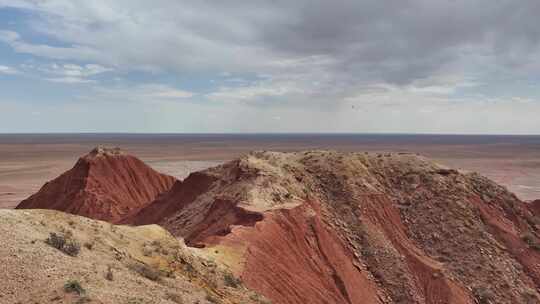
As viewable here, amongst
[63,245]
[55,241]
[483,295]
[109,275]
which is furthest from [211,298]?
[483,295]

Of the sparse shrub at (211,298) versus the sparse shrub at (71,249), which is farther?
the sparse shrub at (211,298)

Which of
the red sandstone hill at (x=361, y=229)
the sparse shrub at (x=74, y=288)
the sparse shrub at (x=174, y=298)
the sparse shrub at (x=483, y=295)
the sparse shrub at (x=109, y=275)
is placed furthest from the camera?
the sparse shrub at (x=483, y=295)

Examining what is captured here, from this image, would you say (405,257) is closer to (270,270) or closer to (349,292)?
(349,292)

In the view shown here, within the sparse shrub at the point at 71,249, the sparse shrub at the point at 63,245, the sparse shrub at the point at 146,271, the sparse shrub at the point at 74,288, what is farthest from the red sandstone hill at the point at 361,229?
the sparse shrub at the point at 74,288

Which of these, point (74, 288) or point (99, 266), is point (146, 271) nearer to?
point (99, 266)

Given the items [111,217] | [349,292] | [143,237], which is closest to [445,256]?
[349,292]

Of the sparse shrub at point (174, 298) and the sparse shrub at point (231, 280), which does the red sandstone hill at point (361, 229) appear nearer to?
the sparse shrub at point (231, 280)
